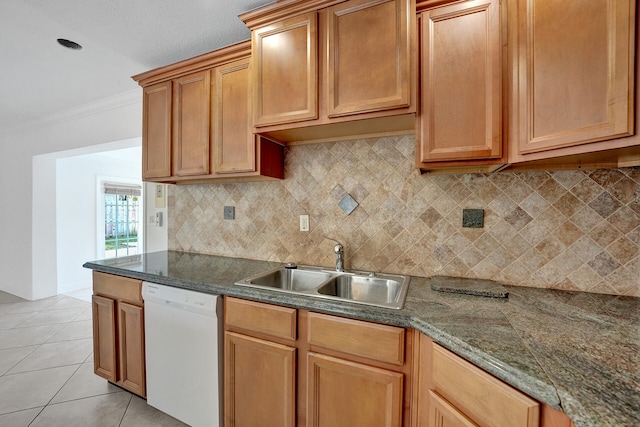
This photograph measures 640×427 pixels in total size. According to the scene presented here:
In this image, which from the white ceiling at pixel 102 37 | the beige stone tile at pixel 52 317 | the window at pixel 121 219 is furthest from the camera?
the window at pixel 121 219

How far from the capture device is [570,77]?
1.03 meters

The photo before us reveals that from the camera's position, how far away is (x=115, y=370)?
1.95 m


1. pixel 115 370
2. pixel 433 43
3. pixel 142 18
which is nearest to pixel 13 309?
pixel 115 370

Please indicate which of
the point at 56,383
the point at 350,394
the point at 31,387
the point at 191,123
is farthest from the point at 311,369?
the point at 31,387

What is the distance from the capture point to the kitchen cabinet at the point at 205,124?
1.86m

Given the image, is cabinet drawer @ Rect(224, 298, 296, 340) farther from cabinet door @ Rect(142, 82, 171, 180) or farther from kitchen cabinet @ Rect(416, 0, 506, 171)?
cabinet door @ Rect(142, 82, 171, 180)

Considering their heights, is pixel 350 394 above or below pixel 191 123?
below

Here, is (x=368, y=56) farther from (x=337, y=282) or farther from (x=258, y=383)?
(x=258, y=383)

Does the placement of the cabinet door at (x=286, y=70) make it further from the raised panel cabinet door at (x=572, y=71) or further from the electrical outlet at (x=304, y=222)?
the raised panel cabinet door at (x=572, y=71)

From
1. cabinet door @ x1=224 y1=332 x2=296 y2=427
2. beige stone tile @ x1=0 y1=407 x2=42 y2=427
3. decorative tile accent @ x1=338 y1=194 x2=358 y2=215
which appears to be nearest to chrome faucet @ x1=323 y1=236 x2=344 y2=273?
decorative tile accent @ x1=338 y1=194 x2=358 y2=215

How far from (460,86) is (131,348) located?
2.54m

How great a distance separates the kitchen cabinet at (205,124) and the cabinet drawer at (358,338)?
108 centimetres

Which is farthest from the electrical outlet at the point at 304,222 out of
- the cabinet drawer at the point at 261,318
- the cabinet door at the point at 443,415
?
the cabinet door at the point at 443,415

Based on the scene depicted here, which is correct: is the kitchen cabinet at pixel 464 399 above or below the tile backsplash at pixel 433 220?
below
